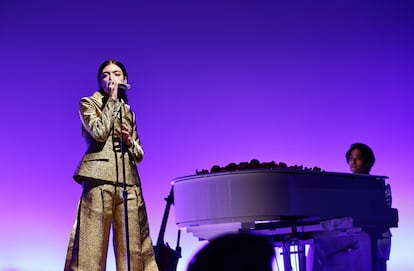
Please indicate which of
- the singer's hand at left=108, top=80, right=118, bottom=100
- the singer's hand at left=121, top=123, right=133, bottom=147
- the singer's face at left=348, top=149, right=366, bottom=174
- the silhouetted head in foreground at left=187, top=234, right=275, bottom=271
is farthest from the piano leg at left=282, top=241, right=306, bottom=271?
the silhouetted head in foreground at left=187, top=234, right=275, bottom=271

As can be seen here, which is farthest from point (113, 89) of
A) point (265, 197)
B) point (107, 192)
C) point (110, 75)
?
point (265, 197)

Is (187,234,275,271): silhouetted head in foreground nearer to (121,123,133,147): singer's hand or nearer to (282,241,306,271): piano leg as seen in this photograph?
(121,123,133,147): singer's hand

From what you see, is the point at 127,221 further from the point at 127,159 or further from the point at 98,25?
the point at 98,25

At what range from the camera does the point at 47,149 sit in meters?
5.34

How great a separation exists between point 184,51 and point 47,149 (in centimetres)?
154

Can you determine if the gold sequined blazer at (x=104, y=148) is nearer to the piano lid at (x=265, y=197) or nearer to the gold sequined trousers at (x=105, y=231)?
the gold sequined trousers at (x=105, y=231)

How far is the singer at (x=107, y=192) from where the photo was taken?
3.82 metres

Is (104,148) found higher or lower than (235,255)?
higher

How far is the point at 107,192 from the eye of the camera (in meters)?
3.87

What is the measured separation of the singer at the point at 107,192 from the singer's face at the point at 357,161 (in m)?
2.04

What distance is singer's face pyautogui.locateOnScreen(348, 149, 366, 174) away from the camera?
5.44m

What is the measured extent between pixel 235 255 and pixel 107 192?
247 cm

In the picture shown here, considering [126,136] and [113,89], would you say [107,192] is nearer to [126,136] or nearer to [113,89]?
[126,136]

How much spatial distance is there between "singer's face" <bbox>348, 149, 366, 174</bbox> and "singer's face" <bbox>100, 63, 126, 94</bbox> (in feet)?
7.05
